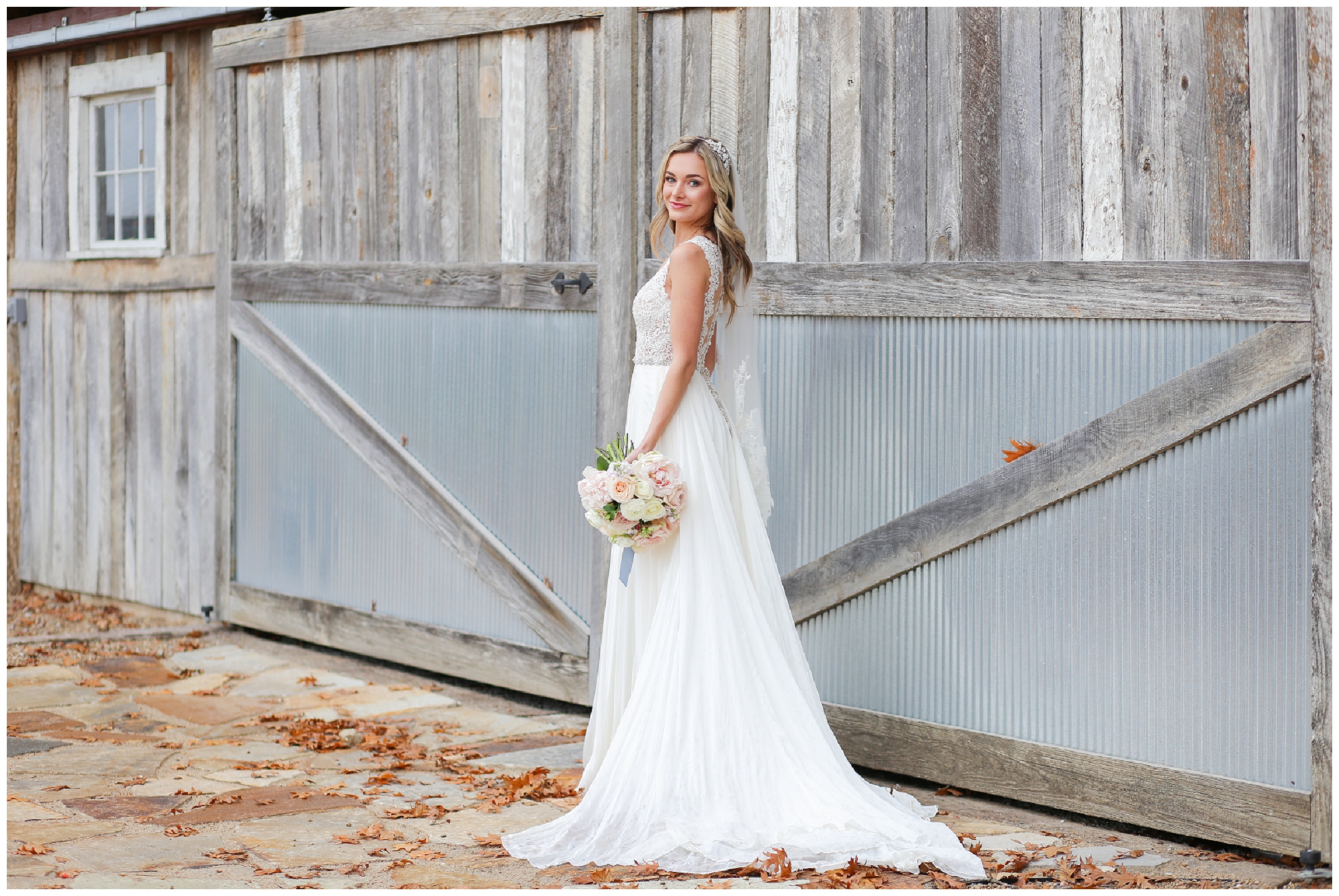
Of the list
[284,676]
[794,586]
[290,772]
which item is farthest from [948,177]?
[284,676]

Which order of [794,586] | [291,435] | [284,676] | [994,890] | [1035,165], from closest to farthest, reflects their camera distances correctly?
[994,890]
[1035,165]
[794,586]
[284,676]
[291,435]

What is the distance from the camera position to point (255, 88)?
8.24 metres

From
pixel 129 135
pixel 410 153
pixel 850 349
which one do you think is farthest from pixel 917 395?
pixel 129 135

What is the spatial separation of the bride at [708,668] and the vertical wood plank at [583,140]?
4.24 ft

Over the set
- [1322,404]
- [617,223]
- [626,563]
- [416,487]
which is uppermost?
[617,223]

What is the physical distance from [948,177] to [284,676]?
4.02 metres

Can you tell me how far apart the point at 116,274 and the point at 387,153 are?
2519 millimetres

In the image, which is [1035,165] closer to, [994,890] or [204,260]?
[994,890]

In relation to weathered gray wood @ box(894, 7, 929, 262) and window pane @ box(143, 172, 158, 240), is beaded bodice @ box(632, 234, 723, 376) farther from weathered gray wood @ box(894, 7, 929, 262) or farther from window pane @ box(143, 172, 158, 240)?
window pane @ box(143, 172, 158, 240)

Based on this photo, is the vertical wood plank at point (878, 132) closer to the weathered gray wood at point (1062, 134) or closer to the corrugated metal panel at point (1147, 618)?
the weathered gray wood at point (1062, 134)

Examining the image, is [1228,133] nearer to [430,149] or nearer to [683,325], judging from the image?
[683,325]

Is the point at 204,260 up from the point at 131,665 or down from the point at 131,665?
up

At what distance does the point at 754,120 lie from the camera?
591 centimetres

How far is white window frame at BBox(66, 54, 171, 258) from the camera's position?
8.94 metres
